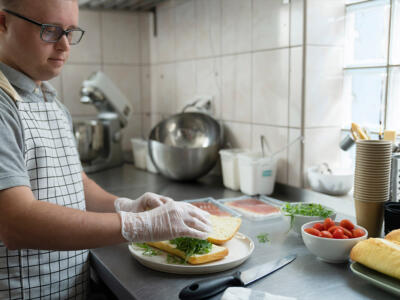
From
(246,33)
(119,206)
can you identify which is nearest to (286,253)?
(119,206)

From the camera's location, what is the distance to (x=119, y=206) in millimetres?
1194

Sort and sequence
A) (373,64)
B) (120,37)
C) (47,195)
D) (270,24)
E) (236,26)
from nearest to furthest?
(47,195) < (373,64) < (270,24) < (236,26) < (120,37)

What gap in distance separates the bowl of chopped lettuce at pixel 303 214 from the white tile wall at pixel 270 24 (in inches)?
25.6

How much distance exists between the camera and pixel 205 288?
82 centimetres

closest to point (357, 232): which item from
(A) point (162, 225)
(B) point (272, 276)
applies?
(B) point (272, 276)

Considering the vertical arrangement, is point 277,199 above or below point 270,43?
below

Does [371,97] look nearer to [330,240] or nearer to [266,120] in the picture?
[266,120]

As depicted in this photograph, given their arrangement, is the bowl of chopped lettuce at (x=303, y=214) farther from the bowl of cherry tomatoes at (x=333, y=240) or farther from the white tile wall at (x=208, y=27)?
the white tile wall at (x=208, y=27)

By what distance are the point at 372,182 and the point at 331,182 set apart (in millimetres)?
418

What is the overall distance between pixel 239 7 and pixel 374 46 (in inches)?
23.0

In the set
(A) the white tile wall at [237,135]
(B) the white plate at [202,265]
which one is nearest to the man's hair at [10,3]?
(B) the white plate at [202,265]

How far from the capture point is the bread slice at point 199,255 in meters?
0.95

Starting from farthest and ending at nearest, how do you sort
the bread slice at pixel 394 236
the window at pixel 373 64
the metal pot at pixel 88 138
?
the metal pot at pixel 88 138 < the window at pixel 373 64 < the bread slice at pixel 394 236

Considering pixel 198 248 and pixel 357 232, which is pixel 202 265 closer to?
pixel 198 248
